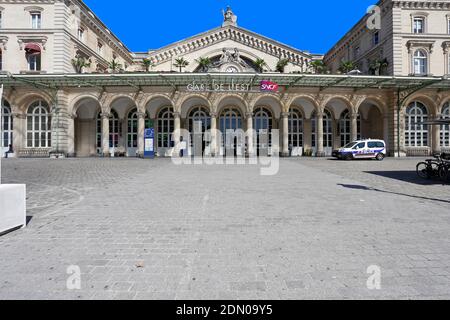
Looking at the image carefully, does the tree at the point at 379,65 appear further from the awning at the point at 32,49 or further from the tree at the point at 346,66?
the awning at the point at 32,49

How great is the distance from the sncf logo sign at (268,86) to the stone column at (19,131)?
79.1 feet

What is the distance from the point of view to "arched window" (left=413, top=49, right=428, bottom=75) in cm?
2972

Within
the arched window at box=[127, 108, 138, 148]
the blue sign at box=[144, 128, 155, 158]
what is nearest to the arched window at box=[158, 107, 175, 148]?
the arched window at box=[127, 108, 138, 148]

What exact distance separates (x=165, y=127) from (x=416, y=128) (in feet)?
89.5

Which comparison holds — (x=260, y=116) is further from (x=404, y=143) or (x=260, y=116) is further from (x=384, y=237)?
(x=384, y=237)

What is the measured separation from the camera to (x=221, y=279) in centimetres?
298

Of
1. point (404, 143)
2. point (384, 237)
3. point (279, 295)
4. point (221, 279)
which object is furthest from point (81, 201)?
point (404, 143)

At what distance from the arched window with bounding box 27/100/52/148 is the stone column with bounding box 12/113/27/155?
348 millimetres

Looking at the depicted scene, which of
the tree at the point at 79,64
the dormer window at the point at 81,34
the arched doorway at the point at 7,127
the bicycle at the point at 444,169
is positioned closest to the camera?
the bicycle at the point at 444,169

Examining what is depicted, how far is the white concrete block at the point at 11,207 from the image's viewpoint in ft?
15.2

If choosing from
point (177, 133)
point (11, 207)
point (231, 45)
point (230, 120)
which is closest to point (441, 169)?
point (11, 207)

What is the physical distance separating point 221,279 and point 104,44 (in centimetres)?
4118


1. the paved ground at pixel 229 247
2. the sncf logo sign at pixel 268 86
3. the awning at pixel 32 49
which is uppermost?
the awning at pixel 32 49

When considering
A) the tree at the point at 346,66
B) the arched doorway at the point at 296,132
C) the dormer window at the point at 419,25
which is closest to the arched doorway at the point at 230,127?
the arched doorway at the point at 296,132
